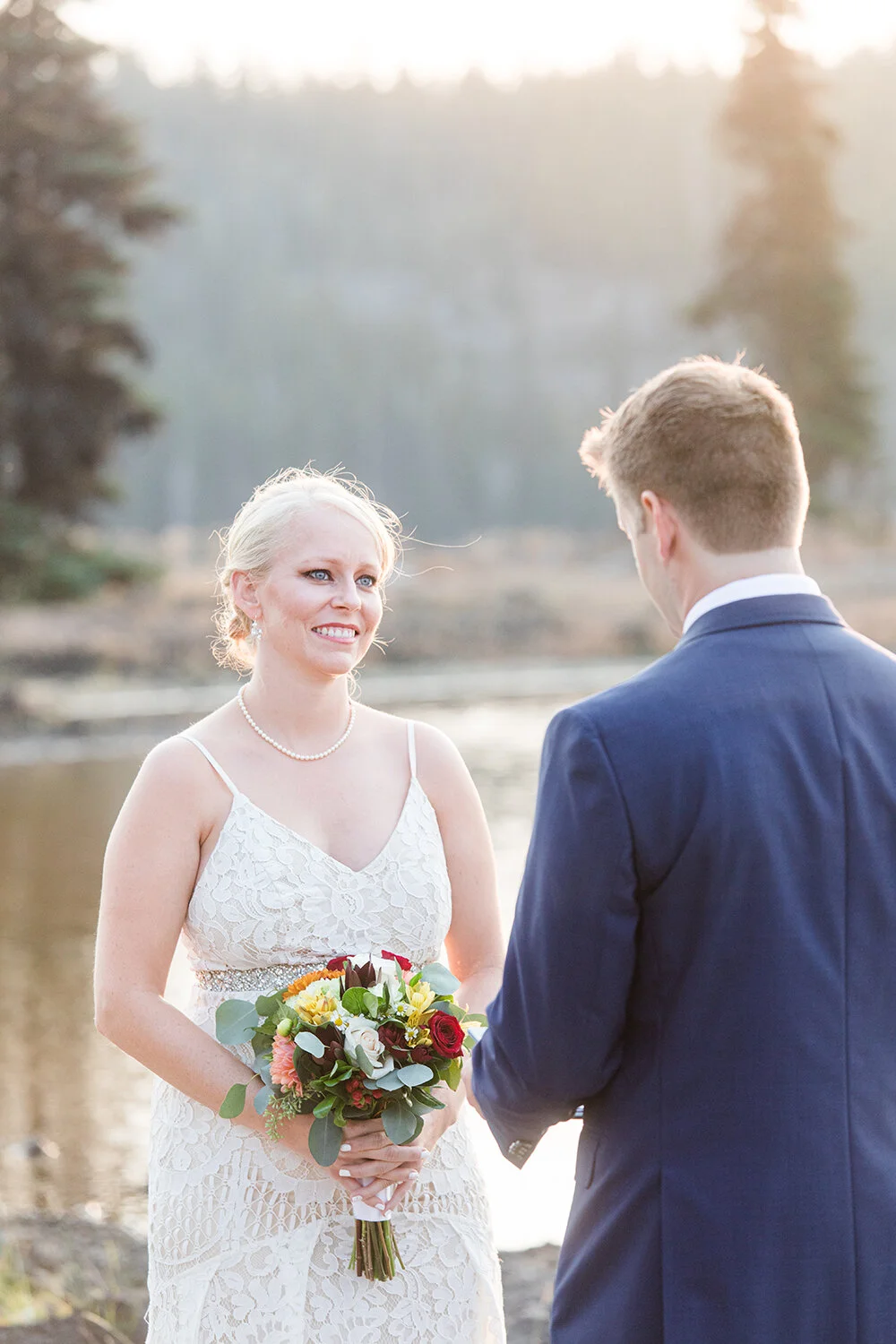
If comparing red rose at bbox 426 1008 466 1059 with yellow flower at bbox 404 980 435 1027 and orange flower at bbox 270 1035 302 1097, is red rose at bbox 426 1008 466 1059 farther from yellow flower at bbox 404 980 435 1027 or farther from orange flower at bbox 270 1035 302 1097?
orange flower at bbox 270 1035 302 1097

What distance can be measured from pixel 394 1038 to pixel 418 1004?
8 centimetres

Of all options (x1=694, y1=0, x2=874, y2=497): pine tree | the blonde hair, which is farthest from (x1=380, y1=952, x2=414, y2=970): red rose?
(x1=694, y1=0, x2=874, y2=497): pine tree

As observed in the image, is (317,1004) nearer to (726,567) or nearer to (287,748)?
(287,748)

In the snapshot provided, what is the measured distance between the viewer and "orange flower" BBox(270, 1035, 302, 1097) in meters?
2.54

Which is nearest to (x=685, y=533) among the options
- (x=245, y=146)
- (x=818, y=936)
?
(x=818, y=936)

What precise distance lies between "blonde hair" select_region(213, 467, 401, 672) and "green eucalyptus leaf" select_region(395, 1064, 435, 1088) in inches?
37.8

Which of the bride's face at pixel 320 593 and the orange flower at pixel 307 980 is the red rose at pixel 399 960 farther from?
the bride's face at pixel 320 593

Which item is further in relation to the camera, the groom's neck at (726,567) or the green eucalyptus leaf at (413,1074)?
the green eucalyptus leaf at (413,1074)

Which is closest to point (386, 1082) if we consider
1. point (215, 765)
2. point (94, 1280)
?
point (215, 765)

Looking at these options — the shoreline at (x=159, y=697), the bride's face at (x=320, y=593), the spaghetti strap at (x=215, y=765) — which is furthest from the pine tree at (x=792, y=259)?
the spaghetti strap at (x=215, y=765)

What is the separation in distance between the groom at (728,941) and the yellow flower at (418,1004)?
451mm

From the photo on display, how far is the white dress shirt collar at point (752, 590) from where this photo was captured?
6.97 feet

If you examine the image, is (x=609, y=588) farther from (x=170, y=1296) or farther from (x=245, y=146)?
(x=245, y=146)

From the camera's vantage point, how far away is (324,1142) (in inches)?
100
